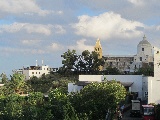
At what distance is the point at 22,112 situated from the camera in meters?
35.7

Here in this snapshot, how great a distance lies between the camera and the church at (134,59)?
62469 millimetres

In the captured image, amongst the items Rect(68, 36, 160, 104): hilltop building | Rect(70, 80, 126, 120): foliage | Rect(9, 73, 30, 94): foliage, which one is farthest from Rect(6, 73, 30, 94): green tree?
Rect(70, 80, 126, 120): foliage

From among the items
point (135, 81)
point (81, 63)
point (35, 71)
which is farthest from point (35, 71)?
point (135, 81)

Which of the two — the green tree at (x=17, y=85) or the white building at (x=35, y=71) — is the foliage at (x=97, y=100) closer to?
the green tree at (x=17, y=85)

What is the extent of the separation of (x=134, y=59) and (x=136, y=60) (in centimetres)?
81

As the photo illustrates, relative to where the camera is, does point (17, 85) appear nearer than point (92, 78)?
No

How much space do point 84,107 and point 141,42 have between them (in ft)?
111

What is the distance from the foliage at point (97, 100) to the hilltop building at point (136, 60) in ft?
99.2

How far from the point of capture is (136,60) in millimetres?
64125

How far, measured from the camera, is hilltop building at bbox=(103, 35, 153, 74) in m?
62.5

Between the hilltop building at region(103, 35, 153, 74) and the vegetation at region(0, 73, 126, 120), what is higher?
the hilltop building at region(103, 35, 153, 74)

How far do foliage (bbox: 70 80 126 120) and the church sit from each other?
29.8 metres

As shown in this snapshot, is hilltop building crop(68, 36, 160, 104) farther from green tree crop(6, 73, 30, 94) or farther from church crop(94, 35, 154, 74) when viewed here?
green tree crop(6, 73, 30, 94)

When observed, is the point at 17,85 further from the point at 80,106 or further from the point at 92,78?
the point at 80,106
